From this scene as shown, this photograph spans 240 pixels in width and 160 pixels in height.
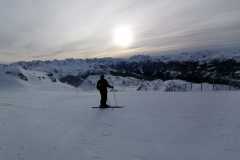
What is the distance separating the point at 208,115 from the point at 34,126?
6.45 metres

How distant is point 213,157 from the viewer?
5.93m

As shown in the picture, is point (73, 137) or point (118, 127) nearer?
point (73, 137)

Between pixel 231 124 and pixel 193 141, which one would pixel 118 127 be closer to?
pixel 193 141

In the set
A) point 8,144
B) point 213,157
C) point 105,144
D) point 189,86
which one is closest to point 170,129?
point 105,144

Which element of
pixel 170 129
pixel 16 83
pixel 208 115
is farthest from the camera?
pixel 16 83

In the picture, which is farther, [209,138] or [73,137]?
[73,137]

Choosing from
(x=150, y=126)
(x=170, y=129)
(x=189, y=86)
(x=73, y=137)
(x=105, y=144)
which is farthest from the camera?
(x=189, y=86)

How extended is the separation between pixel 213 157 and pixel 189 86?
2930 cm

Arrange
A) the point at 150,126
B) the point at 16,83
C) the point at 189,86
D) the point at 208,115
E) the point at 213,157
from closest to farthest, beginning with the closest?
the point at 213,157
the point at 150,126
the point at 208,115
the point at 189,86
the point at 16,83

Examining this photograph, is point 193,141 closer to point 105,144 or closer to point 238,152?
point 238,152

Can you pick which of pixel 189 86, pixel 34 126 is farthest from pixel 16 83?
pixel 34 126

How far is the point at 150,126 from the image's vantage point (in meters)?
9.61

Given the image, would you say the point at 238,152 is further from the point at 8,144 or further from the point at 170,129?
the point at 8,144

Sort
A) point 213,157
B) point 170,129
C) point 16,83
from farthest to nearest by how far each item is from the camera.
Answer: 1. point 16,83
2. point 170,129
3. point 213,157
